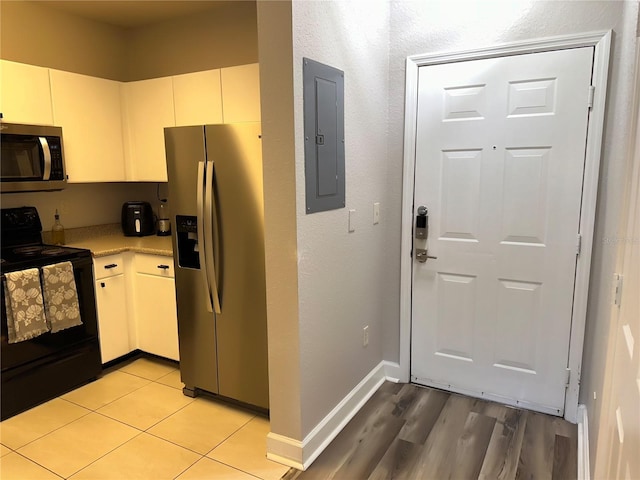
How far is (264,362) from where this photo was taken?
2.56 meters

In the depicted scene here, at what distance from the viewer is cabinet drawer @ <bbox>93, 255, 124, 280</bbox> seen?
3.06 meters

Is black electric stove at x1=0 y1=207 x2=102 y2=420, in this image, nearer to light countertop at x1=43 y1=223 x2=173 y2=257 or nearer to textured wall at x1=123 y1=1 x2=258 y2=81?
light countertop at x1=43 y1=223 x2=173 y2=257

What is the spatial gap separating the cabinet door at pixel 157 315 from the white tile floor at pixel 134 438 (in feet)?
0.99

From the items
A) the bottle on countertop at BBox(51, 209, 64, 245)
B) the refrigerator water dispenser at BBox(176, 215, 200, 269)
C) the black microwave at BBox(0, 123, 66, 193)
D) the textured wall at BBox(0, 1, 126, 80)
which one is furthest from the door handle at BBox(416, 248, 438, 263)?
the textured wall at BBox(0, 1, 126, 80)

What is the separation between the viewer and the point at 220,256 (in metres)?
2.57

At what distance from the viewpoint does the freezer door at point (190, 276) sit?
2588 mm

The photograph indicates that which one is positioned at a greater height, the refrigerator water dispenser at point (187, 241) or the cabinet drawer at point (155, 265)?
the refrigerator water dispenser at point (187, 241)

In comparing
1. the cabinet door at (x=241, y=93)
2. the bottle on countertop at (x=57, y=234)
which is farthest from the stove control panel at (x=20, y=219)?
the cabinet door at (x=241, y=93)

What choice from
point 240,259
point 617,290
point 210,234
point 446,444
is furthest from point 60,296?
point 617,290

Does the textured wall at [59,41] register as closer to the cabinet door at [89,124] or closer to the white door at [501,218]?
the cabinet door at [89,124]

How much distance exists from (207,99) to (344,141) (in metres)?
1.36

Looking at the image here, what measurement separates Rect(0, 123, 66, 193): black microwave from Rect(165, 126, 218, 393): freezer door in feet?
2.95

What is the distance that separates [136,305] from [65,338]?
1.77 feet

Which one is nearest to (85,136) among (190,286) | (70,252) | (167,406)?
(70,252)
